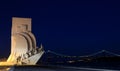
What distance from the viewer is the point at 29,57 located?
48906 mm

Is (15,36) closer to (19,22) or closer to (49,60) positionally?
(19,22)

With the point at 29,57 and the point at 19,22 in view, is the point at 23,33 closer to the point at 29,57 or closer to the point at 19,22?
the point at 19,22

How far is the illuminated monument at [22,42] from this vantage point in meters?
51.1

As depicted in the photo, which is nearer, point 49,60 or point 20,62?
point 20,62

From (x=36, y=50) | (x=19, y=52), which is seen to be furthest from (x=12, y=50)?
(x=36, y=50)

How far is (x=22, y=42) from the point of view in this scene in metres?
52.1

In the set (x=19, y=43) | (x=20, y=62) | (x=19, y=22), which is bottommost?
(x=20, y=62)

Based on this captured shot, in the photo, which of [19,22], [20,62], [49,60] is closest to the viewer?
[20,62]

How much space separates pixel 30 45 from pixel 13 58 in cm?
386

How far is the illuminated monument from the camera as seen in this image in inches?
2010

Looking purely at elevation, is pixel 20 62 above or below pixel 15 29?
below

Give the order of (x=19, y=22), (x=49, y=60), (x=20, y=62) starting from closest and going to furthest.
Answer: (x=20, y=62) < (x=19, y=22) < (x=49, y=60)

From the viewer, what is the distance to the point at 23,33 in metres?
52.6

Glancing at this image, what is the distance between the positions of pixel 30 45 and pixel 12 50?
4.07 m
